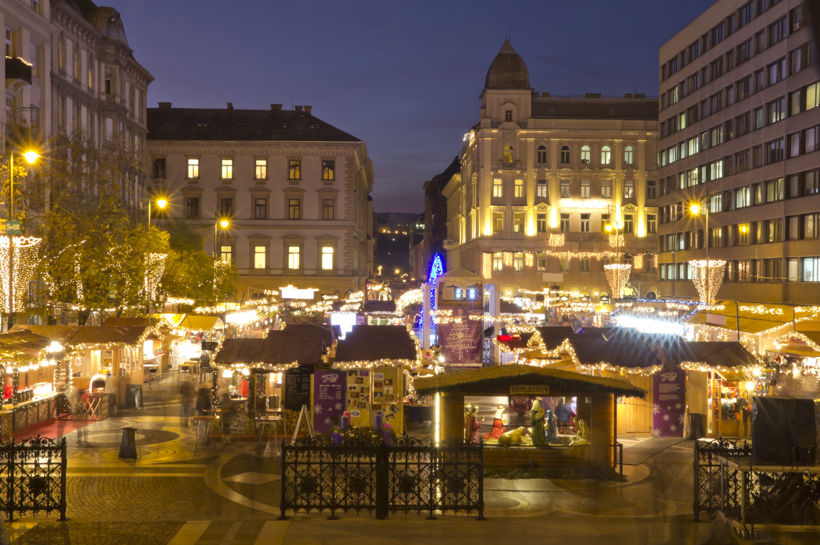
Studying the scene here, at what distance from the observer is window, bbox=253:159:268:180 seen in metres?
71.5

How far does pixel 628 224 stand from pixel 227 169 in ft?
133

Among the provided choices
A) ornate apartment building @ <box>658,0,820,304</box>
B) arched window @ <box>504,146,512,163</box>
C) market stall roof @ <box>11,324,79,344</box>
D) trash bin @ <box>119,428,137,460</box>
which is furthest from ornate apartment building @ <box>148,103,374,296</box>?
trash bin @ <box>119,428,137,460</box>

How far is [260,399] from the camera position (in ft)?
80.5

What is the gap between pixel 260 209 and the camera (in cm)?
7188

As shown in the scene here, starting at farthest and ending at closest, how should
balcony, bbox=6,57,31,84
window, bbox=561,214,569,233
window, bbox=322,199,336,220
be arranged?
window, bbox=561,214,569,233 < window, bbox=322,199,336,220 < balcony, bbox=6,57,31,84

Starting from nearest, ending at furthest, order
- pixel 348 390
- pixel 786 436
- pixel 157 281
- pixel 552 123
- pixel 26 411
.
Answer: pixel 786 436, pixel 348 390, pixel 26 411, pixel 157 281, pixel 552 123

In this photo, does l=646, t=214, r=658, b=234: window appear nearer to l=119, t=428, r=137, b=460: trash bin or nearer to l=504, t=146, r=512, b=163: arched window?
l=504, t=146, r=512, b=163: arched window

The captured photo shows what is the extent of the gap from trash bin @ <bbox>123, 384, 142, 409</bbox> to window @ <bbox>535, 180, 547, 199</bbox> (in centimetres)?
Result: 5716

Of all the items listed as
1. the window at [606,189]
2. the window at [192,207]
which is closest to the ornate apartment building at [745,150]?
the window at [606,189]

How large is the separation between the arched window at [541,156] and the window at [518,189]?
2.71 m

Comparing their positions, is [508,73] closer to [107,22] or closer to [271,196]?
[271,196]

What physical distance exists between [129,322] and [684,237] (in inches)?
2007

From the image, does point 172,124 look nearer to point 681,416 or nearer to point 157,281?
point 157,281

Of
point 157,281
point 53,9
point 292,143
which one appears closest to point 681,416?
point 157,281
